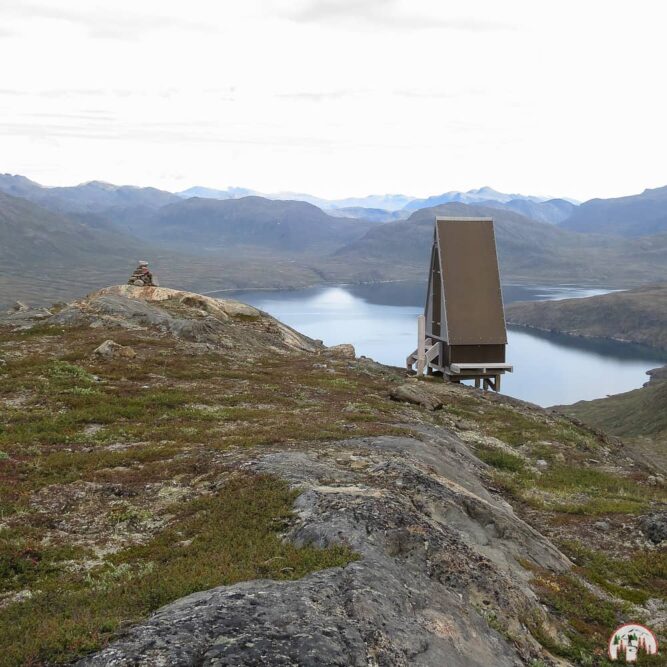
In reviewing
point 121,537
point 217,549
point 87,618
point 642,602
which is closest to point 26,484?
point 121,537

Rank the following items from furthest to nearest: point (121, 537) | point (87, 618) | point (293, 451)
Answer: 1. point (293, 451)
2. point (121, 537)
3. point (87, 618)

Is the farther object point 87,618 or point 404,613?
point 404,613

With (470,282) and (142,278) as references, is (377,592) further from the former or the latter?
(142,278)

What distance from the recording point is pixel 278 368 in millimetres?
35406

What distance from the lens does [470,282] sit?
4659 cm

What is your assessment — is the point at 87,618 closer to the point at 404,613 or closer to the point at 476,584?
the point at 404,613

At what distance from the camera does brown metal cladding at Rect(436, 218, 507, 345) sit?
4544 cm

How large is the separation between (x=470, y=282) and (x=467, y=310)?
237 cm

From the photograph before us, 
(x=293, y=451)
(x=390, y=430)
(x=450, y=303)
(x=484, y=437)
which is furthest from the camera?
(x=450, y=303)

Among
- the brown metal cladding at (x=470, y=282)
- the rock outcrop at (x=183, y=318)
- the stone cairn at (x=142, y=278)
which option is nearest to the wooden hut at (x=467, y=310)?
the brown metal cladding at (x=470, y=282)

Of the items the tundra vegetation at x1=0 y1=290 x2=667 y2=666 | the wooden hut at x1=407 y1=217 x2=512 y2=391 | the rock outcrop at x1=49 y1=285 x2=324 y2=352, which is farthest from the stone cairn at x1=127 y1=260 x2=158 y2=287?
the wooden hut at x1=407 y1=217 x2=512 y2=391

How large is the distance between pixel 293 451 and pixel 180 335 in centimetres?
2504

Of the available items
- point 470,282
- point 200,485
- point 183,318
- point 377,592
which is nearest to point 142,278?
point 183,318

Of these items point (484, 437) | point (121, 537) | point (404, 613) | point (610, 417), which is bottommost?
point (610, 417)
